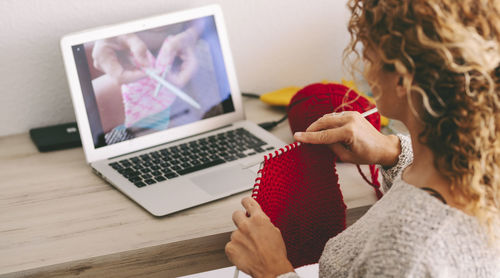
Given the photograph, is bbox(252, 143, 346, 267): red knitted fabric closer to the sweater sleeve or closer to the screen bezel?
the sweater sleeve

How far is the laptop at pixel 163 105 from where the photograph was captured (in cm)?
98

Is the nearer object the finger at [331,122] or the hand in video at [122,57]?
the finger at [331,122]

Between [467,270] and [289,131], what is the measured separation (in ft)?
1.80

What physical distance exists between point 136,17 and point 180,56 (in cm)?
15

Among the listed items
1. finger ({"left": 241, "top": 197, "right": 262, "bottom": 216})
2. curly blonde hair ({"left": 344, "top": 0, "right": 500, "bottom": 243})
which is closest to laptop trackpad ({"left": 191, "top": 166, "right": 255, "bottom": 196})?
finger ({"left": 241, "top": 197, "right": 262, "bottom": 216})

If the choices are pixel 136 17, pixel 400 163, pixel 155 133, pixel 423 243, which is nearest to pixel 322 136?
pixel 400 163

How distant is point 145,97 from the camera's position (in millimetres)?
1067

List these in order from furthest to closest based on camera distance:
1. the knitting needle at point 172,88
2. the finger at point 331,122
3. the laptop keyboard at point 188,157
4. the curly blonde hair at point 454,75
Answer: the knitting needle at point 172,88 < the laptop keyboard at point 188,157 < the finger at point 331,122 < the curly blonde hair at point 454,75

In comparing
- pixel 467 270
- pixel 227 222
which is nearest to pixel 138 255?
pixel 227 222

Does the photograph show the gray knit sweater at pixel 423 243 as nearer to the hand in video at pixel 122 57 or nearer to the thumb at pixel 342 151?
the thumb at pixel 342 151

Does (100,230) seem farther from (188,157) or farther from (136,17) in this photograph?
(136,17)

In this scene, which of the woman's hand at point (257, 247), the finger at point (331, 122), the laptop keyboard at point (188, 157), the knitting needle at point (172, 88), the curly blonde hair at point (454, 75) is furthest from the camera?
the knitting needle at point (172, 88)

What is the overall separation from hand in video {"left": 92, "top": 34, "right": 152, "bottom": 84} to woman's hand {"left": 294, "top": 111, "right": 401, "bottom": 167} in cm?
38

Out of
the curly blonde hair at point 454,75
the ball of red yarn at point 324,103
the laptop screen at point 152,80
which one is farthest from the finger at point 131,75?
the curly blonde hair at point 454,75
